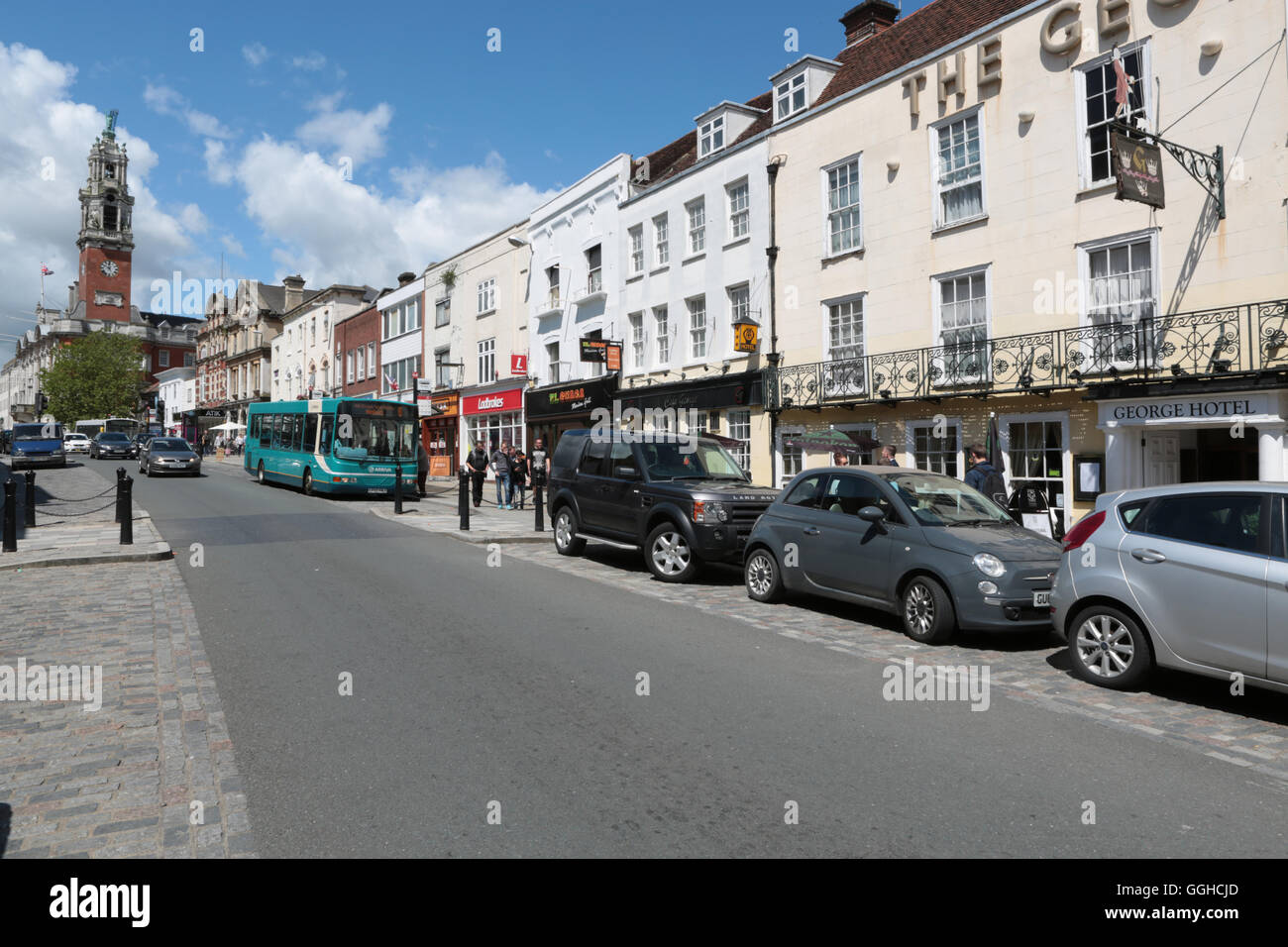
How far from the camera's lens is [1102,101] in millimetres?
14922

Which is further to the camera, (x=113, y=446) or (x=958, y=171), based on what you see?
(x=113, y=446)

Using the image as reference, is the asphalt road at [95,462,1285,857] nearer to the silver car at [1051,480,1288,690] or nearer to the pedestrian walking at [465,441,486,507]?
the silver car at [1051,480,1288,690]

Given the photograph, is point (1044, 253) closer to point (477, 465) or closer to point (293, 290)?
point (477, 465)

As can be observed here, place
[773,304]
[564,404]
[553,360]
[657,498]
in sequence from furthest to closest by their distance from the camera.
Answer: [553,360] < [564,404] < [773,304] < [657,498]

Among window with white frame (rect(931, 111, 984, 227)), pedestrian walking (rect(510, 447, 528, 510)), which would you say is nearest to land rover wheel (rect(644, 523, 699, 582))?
window with white frame (rect(931, 111, 984, 227))

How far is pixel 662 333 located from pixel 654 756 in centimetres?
2212

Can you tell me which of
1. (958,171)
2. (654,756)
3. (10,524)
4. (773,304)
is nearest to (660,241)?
(773,304)
